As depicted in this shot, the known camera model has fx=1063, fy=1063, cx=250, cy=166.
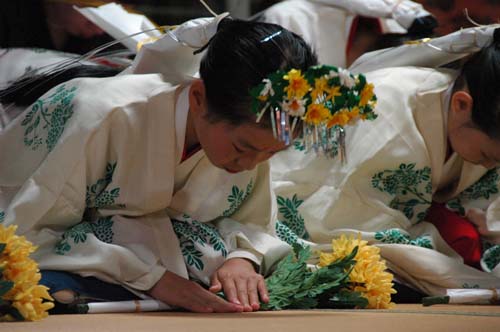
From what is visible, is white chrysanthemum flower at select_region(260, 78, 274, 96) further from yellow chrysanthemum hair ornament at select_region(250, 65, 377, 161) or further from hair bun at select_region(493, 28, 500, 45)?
hair bun at select_region(493, 28, 500, 45)

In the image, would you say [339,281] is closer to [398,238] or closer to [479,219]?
[398,238]

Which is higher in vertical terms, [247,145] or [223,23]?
[223,23]

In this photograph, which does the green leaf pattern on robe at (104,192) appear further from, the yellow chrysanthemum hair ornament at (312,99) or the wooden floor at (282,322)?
the yellow chrysanthemum hair ornament at (312,99)

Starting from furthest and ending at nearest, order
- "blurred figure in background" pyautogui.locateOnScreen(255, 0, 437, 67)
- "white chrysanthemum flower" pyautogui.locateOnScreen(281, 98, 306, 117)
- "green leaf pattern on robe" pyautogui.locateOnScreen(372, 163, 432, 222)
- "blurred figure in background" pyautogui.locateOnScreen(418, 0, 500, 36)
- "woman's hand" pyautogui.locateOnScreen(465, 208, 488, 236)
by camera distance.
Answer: "blurred figure in background" pyautogui.locateOnScreen(418, 0, 500, 36) < "blurred figure in background" pyautogui.locateOnScreen(255, 0, 437, 67) < "woman's hand" pyautogui.locateOnScreen(465, 208, 488, 236) < "green leaf pattern on robe" pyautogui.locateOnScreen(372, 163, 432, 222) < "white chrysanthemum flower" pyautogui.locateOnScreen(281, 98, 306, 117)

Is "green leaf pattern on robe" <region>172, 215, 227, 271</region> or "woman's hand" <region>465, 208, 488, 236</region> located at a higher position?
"green leaf pattern on robe" <region>172, 215, 227, 271</region>

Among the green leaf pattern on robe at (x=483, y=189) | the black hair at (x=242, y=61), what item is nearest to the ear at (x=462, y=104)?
the green leaf pattern on robe at (x=483, y=189)

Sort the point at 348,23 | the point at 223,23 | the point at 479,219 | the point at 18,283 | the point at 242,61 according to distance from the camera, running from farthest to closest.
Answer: the point at 348,23 < the point at 479,219 < the point at 223,23 < the point at 242,61 < the point at 18,283

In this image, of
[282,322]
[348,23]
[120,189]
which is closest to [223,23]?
[120,189]

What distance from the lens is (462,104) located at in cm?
310

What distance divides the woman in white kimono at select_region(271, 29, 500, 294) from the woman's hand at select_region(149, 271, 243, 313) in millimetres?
537

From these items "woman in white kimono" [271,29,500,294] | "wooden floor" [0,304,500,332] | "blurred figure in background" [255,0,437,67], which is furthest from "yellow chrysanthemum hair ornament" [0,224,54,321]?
"blurred figure in background" [255,0,437,67]

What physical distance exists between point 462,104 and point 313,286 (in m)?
0.85

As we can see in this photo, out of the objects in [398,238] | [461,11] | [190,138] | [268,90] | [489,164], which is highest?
[268,90]

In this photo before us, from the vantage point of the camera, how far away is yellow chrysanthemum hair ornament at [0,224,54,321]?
216 cm
